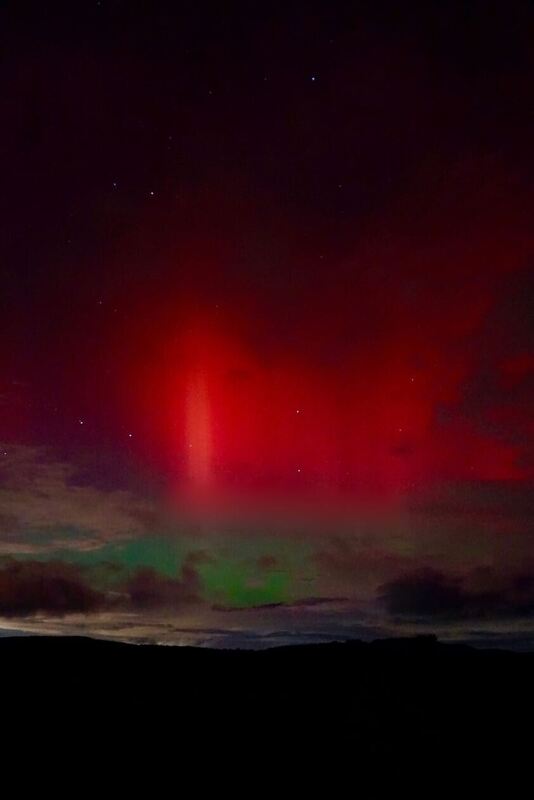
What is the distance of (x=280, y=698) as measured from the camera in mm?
31734

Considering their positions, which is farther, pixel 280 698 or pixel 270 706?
pixel 280 698

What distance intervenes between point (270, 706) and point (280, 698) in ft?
3.18

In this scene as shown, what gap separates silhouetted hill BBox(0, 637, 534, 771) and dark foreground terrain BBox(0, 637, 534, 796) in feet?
0.25

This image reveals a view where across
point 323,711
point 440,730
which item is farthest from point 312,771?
point 440,730

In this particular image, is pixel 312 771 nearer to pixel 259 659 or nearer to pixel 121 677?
pixel 121 677

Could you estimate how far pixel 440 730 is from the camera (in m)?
31.2

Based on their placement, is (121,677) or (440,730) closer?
(440,730)

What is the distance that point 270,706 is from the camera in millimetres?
30859

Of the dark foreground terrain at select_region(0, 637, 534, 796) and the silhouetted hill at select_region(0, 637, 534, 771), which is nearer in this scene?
the dark foreground terrain at select_region(0, 637, 534, 796)

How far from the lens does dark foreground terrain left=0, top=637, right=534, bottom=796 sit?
26156 millimetres

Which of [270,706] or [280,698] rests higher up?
[280,698]

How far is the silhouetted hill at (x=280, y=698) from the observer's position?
27.5 m

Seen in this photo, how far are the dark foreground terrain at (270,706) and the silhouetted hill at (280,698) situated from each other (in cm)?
8

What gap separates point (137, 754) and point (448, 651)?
21100mm
